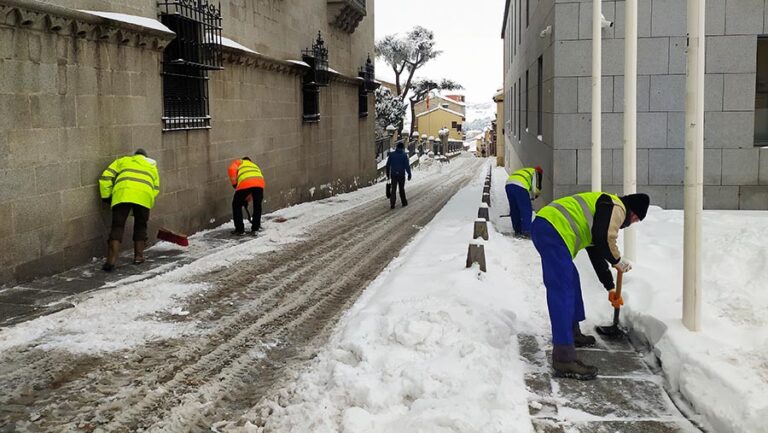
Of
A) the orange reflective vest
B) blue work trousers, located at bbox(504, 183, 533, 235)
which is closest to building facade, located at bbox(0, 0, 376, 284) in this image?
the orange reflective vest

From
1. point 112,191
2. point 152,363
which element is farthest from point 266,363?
point 112,191

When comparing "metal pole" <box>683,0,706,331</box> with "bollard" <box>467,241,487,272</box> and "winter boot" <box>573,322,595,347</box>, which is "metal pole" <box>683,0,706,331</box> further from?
"bollard" <box>467,241,487,272</box>

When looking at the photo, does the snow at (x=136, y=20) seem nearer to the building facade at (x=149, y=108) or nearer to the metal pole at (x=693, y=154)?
the building facade at (x=149, y=108)

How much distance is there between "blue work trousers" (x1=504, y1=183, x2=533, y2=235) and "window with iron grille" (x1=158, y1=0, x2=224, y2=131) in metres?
5.31

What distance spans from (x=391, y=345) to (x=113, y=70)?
6.12 meters

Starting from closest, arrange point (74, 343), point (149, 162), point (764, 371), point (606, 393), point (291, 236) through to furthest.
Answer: point (764, 371), point (606, 393), point (74, 343), point (149, 162), point (291, 236)

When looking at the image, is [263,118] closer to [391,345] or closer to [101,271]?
[101,271]

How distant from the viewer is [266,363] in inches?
227

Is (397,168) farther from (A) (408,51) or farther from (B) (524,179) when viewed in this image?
(A) (408,51)

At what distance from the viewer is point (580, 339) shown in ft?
19.5

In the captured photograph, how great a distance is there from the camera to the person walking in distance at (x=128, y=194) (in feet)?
29.4

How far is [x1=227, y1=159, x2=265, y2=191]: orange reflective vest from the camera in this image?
12.1 meters

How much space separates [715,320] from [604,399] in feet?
4.23

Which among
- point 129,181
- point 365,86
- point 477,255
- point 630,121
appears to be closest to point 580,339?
point 477,255
